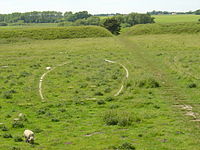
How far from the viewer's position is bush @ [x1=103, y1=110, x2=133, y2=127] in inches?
787

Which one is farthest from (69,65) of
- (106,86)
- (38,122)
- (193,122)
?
(193,122)

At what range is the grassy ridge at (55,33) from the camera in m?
97.8

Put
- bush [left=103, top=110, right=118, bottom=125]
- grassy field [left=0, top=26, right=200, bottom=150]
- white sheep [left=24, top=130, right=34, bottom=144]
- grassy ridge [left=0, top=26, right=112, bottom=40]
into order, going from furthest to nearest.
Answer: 1. grassy ridge [left=0, top=26, right=112, bottom=40]
2. bush [left=103, top=110, right=118, bottom=125]
3. grassy field [left=0, top=26, right=200, bottom=150]
4. white sheep [left=24, top=130, right=34, bottom=144]

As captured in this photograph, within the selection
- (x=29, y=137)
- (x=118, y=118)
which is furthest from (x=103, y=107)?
(x=29, y=137)

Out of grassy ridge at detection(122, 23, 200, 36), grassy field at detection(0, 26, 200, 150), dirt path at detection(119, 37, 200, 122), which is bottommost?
grassy field at detection(0, 26, 200, 150)

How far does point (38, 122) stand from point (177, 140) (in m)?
9.17

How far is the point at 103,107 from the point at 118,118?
4578 mm

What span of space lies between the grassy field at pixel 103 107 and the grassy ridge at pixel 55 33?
171 feet

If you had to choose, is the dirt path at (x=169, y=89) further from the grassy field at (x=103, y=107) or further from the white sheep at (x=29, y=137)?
the white sheep at (x=29, y=137)

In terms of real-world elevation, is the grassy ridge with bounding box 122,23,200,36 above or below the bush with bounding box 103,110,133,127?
above

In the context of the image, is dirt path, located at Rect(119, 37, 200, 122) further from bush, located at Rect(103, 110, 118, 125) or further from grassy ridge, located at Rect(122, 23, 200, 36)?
grassy ridge, located at Rect(122, 23, 200, 36)

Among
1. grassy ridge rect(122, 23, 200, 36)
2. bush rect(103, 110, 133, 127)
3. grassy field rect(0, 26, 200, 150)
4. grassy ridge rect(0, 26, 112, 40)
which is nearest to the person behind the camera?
grassy field rect(0, 26, 200, 150)

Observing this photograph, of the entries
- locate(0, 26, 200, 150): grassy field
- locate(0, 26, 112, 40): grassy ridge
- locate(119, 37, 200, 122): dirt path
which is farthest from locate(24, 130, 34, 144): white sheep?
locate(0, 26, 112, 40): grassy ridge

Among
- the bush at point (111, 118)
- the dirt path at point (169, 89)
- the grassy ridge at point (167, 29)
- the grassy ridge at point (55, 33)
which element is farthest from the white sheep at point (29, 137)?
the grassy ridge at point (167, 29)
